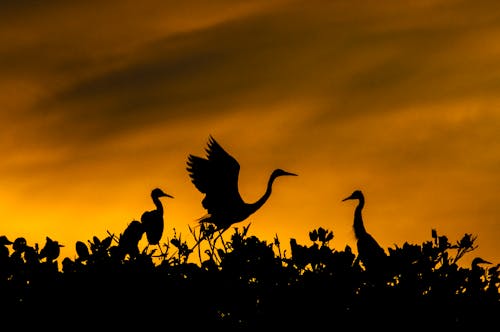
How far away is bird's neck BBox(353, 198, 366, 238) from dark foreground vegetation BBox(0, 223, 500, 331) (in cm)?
525

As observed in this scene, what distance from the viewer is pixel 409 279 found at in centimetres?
1206

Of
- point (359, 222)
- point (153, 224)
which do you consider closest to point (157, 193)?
point (153, 224)

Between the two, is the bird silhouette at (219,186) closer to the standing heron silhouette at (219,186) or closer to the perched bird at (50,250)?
the standing heron silhouette at (219,186)

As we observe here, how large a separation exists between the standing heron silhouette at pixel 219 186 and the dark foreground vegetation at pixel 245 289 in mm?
5406

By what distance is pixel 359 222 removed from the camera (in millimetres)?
18453

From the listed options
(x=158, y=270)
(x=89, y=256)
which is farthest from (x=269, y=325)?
(x=89, y=256)

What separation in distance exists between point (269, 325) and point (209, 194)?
22.9 ft

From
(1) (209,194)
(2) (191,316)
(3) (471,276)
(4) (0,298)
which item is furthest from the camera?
(1) (209,194)

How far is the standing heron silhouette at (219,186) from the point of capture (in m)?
18.0

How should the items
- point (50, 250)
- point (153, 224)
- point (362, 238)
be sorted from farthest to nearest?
1. point (153, 224)
2. point (362, 238)
3. point (50, 250)

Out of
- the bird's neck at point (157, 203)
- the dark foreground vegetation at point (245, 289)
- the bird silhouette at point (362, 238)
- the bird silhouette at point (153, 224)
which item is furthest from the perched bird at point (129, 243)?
the bird's neck at point (157, 203)

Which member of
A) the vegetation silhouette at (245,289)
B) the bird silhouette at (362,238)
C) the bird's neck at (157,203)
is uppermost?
the bird's neck at (157,203)

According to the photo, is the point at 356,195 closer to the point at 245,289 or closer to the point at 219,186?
the point at 219,186

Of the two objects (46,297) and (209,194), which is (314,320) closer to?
(46,297)
